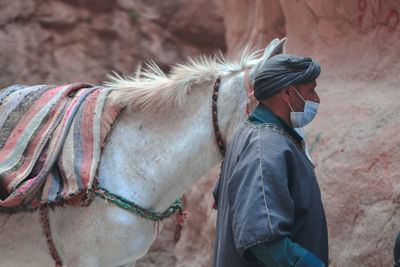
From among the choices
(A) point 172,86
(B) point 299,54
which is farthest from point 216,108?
(B) point 299,54

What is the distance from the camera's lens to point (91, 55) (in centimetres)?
723

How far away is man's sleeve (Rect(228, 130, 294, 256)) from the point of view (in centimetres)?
146

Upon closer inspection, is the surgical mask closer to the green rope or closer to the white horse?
the white horse

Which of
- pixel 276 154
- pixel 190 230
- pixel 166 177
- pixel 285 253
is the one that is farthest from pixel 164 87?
pixel 190 230

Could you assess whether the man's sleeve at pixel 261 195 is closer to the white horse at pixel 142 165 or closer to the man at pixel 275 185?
the man at pixel 275 185

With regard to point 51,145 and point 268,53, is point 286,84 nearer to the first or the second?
point 268,53

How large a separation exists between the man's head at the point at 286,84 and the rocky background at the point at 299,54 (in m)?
1.40

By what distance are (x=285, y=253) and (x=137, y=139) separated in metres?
1.19

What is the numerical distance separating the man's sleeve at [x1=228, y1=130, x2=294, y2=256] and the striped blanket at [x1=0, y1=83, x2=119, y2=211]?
0.93 m

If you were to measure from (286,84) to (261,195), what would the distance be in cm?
46

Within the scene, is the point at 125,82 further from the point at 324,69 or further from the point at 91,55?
the point at 91,55

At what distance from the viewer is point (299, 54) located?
4.47 metres

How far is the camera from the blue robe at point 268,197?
58.1 inches

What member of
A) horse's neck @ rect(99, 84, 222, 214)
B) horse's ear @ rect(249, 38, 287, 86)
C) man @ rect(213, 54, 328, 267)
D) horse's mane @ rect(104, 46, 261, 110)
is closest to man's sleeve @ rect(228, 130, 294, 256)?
man @ rect(213, 54, 328, 267)
